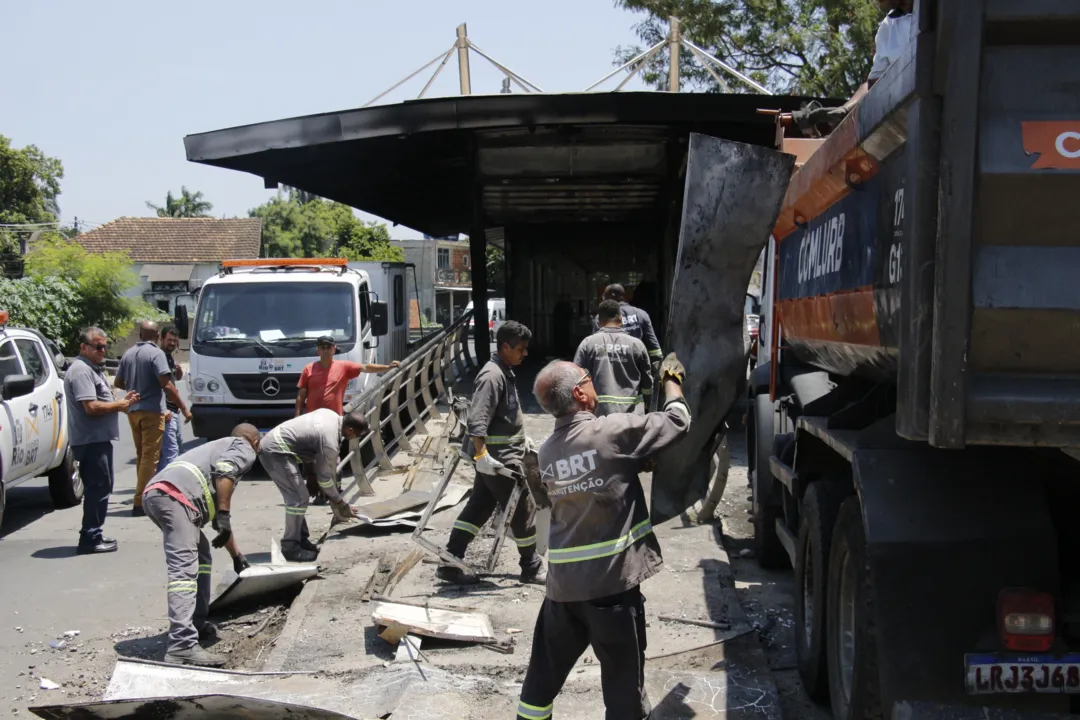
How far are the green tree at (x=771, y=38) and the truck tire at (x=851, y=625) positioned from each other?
21.8 meters

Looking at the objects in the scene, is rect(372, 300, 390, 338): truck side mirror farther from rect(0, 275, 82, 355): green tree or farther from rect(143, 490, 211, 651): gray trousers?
rect(0, 275, 82, 355): green tree

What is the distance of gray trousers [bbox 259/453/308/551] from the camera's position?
7262mm

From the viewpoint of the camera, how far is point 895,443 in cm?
339

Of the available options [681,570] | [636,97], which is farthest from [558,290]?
[681,570]

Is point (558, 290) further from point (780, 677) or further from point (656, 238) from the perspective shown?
point (780, 677)

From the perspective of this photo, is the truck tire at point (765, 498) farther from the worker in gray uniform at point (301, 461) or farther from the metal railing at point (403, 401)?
the metal railing at point (403, 401)

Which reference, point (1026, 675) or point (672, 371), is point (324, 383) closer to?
point (672, 371)

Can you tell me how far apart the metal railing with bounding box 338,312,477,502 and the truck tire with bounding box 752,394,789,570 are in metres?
3.47

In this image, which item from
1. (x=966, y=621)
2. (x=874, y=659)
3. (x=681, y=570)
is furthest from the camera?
(x=681, y=570)

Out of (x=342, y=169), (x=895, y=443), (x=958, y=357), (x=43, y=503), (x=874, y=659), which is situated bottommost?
(x=43, y=503)

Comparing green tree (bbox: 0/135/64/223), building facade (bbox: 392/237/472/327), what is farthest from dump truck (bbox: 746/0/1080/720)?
building facade (bbox: 392/237/472/327)

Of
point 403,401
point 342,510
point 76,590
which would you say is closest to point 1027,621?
point 342,510

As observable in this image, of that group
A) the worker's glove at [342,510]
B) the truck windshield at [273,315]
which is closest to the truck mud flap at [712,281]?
the worker's glove at [342,510]

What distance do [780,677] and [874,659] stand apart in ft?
6.72
